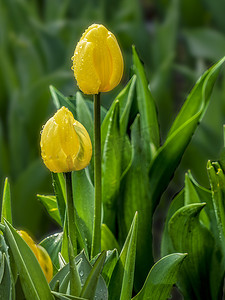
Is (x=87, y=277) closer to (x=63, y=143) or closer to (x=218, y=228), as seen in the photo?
(x=63, y=143)

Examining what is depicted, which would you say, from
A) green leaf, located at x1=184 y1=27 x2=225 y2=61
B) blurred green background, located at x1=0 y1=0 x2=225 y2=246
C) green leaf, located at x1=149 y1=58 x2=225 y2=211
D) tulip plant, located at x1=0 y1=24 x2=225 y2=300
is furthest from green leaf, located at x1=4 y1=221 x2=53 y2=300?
green leaf, located at x1=184 y1=27 x2=225 y2=61

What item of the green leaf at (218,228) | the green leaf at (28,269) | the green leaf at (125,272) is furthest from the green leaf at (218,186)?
the green leaf at (28,269)

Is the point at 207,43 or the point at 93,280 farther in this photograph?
the point at 207,43

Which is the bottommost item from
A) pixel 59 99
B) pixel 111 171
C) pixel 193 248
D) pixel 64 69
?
pixel 193 248

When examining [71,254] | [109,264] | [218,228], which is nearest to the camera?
[71,254]

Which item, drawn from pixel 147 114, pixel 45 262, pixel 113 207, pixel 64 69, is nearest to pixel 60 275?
pixel 45 262

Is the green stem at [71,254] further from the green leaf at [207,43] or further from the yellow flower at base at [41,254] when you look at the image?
the green leaf at [207,43]

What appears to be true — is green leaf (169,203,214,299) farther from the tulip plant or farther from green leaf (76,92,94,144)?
green leaf (76,92,94,144)
